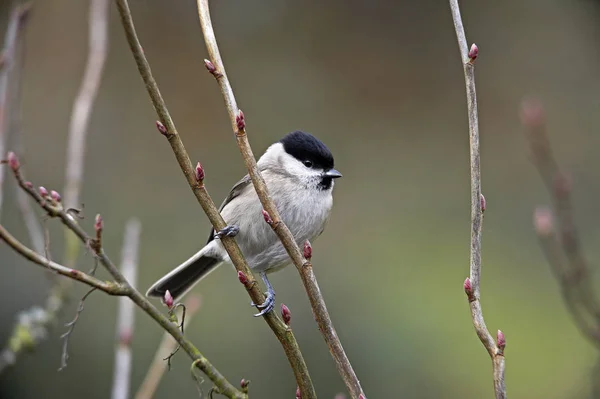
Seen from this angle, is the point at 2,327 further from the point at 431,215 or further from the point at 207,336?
the point at 431,215

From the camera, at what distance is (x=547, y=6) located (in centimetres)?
702

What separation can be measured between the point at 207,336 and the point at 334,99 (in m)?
2.93

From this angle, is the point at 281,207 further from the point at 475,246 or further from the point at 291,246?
the point at 475,246

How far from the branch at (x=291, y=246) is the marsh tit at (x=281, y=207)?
40.5 inches

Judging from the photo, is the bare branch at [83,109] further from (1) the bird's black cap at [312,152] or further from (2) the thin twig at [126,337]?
(1) the bird's black cap at [312,152]

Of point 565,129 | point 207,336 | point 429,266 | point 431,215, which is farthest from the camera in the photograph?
point 565,129

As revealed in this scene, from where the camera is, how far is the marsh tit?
280 centimetres

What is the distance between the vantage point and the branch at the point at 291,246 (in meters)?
1.54

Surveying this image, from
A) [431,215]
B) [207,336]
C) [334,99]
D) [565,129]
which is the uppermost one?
[334,99]

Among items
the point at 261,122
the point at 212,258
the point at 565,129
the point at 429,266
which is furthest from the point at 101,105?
the point at 565,129

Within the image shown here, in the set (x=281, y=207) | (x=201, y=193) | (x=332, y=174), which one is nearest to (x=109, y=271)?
(x=201, y=193)

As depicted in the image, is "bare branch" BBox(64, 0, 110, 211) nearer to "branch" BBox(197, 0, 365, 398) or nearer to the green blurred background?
"branch" BBox(197, 0, 365, 398)

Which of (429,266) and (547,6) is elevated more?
(547,6)

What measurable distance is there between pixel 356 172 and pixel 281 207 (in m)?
3.63
